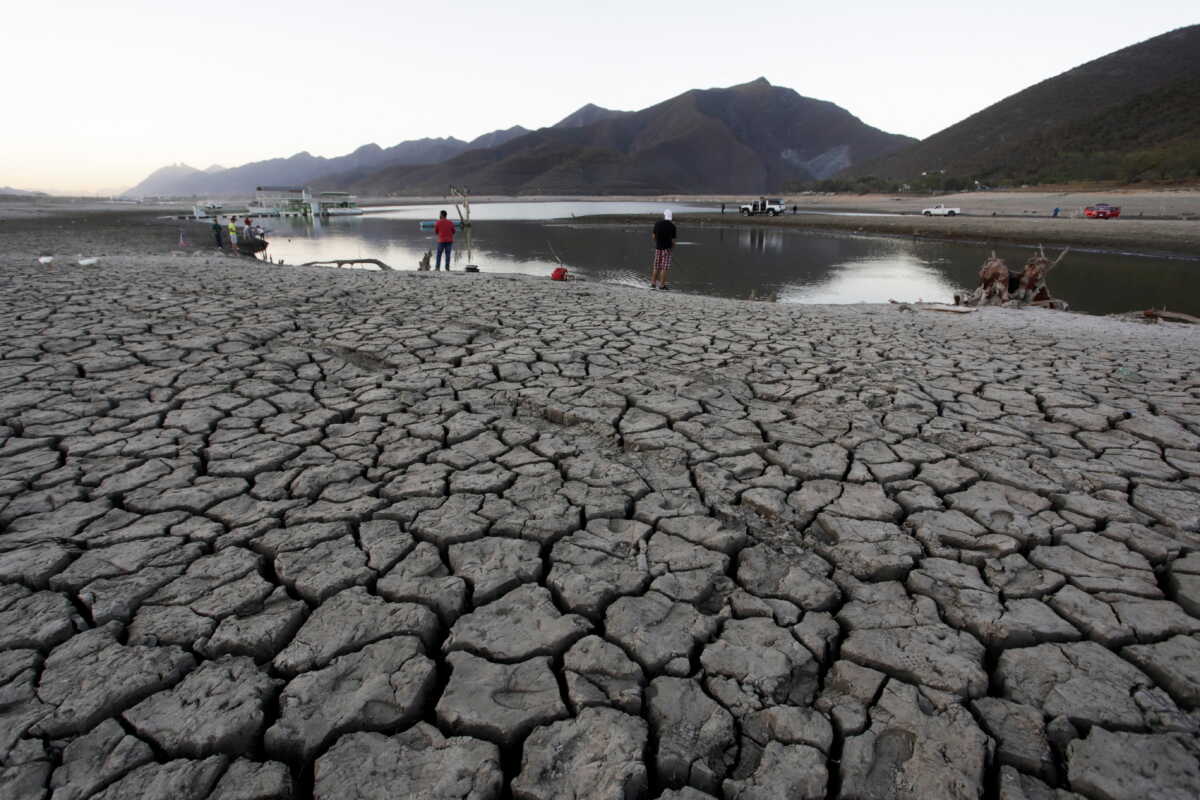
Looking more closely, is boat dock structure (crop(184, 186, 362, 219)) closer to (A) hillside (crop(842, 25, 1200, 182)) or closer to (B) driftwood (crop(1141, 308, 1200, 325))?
(B) driftwood (crop(1141, 308, 1200, 325))

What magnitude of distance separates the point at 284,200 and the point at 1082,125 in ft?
237

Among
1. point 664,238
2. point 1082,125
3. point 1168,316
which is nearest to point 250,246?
point 664,238

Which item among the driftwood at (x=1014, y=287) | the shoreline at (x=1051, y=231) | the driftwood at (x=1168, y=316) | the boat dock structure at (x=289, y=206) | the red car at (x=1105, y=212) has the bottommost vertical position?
the driftwood at (x=1168, y=316)

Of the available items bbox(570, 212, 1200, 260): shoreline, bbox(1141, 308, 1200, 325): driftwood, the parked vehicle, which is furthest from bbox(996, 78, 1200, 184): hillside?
bbox(1141, 308, 1200, 325): driftwood

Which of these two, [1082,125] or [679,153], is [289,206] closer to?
[1082,125]

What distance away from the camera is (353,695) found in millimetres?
1464

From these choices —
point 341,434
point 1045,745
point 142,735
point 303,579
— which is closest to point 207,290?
point 341,434

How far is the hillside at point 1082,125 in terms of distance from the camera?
41000 mm

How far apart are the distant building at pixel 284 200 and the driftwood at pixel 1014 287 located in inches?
2159

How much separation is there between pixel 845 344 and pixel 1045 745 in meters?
4.18

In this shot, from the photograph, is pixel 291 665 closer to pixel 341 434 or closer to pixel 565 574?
pixel 565 574

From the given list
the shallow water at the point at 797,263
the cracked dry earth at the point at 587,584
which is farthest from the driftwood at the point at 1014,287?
the cracked dry earth at the point at 587,584

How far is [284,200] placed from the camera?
2288 inches

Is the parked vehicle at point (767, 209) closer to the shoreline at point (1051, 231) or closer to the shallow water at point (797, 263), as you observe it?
the shoreline at point (1051, 231)
